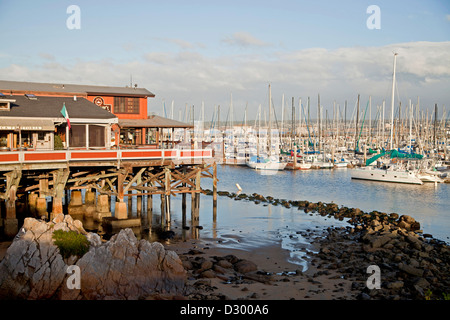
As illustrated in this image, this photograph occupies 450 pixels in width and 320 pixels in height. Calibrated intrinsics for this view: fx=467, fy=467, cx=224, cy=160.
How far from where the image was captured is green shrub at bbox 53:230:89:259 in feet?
58.4

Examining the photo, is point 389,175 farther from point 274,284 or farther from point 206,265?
point 274,284

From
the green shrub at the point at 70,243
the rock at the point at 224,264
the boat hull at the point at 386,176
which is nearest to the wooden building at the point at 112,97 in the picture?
the rock at the point at 224,264

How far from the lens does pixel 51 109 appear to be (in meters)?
29.3

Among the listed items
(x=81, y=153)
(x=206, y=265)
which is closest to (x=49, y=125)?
(x=81, y=153)

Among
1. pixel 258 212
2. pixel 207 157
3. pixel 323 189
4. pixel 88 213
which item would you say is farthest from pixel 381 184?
pixel 88 213

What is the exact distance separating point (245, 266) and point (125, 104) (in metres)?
19.1

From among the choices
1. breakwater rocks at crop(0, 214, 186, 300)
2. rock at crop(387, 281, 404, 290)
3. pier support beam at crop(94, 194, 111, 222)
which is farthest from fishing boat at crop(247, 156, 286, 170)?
breakwater rocks at crop(0, 214, 186, 300)

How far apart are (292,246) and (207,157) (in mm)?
8832

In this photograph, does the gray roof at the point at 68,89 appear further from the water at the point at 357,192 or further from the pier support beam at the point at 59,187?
the water at the point at 357,192

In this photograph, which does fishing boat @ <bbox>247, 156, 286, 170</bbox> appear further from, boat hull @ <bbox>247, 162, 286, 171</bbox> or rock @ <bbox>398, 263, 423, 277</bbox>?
rock @ <bbox>398, 263, 423, 277</bbox>

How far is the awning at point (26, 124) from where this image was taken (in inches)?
1022

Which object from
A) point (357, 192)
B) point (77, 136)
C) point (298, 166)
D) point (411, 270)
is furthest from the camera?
point (298, 166)

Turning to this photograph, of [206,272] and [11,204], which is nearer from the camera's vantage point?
[206,272]
